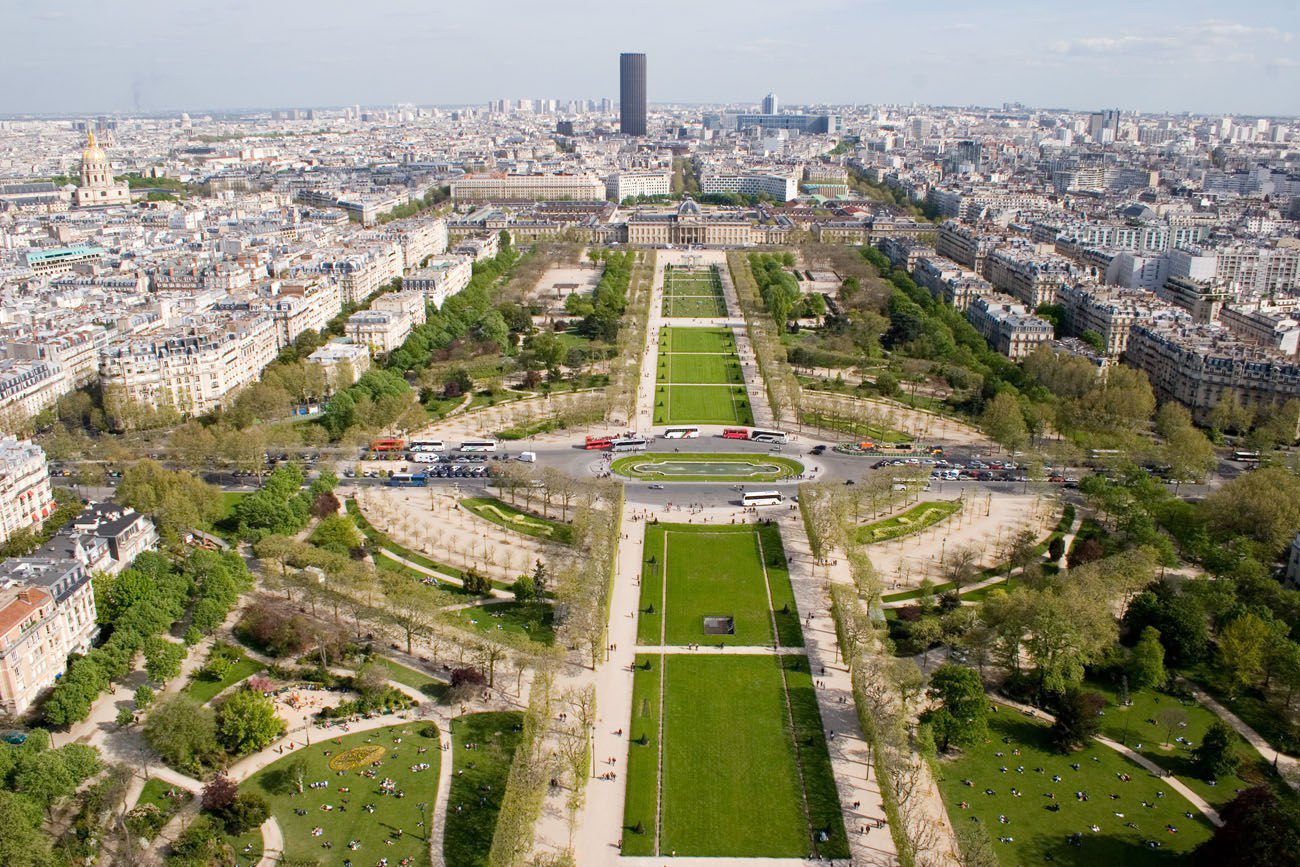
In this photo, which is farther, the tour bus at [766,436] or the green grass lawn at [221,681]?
the tour bus at [766,436]

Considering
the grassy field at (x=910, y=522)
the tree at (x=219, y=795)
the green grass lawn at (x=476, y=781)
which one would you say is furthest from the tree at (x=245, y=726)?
the grassy field at (x=910, y=522)

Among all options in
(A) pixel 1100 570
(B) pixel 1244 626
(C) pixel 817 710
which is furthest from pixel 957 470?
(C) pixel 817 710

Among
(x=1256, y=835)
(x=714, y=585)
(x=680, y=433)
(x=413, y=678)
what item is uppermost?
(x=680, y=433)

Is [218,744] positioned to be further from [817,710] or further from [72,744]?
[817,710]

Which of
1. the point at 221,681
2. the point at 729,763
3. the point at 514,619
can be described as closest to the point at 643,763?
the point at 729,763

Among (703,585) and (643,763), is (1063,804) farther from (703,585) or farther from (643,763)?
(703,585)

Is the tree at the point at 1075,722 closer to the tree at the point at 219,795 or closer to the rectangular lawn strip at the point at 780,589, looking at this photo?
the rectangular lawn strip at the point at 780,589
